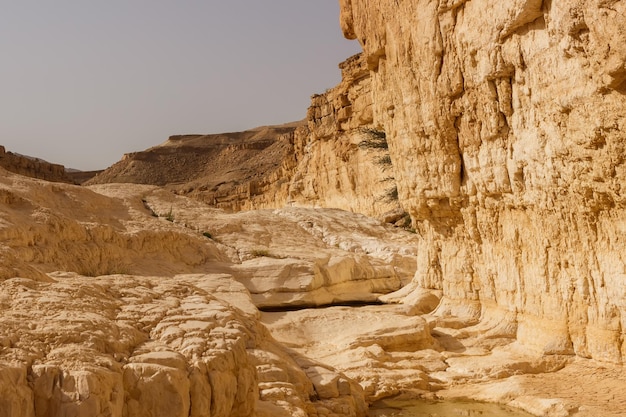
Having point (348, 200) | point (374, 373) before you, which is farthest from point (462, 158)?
point (348, 200)

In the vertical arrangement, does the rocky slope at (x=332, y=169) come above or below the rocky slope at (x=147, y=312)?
above

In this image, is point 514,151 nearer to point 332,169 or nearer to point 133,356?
point 133,356

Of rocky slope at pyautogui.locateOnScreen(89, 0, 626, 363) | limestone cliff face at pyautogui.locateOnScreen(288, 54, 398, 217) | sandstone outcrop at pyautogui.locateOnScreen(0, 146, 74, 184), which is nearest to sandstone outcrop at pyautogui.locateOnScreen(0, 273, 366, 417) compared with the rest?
rocky slope at pyautogui.locateOnScreen(89, 0, 626, 363)

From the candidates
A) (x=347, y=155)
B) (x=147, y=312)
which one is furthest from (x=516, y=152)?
(x=347, y=155)

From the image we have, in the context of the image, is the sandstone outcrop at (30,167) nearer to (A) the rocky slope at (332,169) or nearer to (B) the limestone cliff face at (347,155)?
(A) the rocky slope at (332,169)

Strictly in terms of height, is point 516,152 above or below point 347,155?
below

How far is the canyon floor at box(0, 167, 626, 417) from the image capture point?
4.70 m

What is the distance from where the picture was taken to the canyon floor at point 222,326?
4.70 meters

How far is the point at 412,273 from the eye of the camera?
1591 centimetres

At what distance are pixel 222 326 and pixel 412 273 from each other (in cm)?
1038

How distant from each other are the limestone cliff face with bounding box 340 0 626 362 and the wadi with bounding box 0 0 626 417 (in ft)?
0.11

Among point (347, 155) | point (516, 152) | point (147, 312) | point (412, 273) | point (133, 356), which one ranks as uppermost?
point (347, 155)

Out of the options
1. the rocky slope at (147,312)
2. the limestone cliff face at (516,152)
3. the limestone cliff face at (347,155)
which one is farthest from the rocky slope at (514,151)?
the limestone cliff face at (347,155)

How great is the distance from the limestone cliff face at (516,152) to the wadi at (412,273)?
33mm
